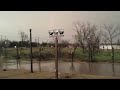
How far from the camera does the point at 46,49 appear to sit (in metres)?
35.9
